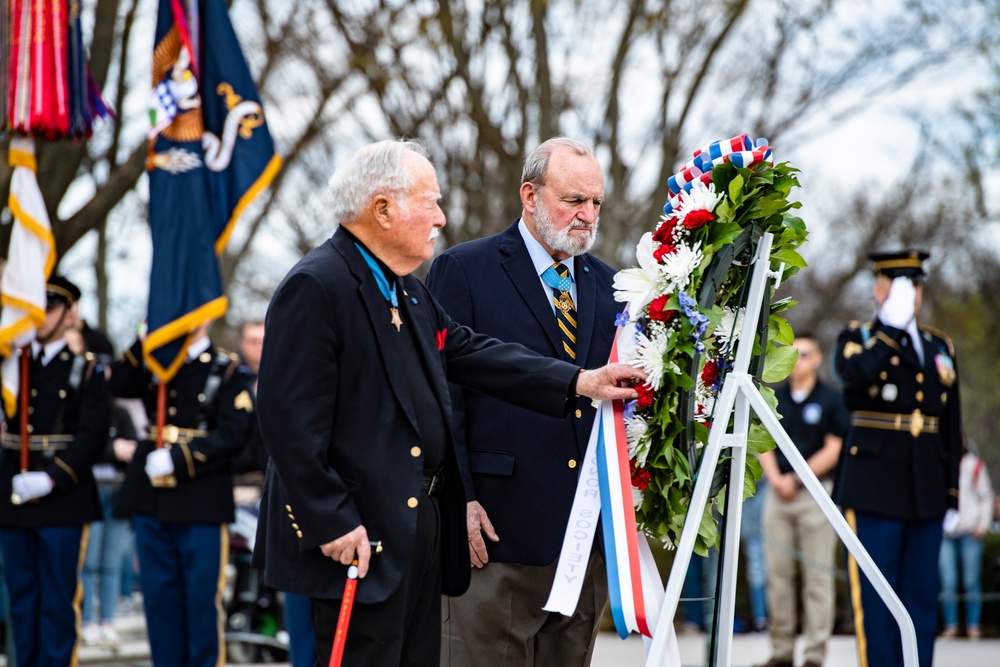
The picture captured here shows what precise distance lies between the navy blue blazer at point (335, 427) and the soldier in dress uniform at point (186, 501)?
3.36m

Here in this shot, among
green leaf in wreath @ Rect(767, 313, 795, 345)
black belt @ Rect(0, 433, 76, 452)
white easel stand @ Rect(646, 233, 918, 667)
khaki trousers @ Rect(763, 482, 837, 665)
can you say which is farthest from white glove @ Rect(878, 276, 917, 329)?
black belt @ Rect(0, 433, 76, 452)

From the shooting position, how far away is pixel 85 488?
707 centimetres

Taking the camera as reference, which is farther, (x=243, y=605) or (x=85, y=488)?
(x=243, y=605)

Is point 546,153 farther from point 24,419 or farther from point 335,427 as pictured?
point 24,419

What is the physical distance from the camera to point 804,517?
9.12m

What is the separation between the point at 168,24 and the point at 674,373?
209 inches

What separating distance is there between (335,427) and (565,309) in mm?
1292

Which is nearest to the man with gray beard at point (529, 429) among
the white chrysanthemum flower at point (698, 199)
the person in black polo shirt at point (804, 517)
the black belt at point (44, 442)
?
the white chrysanthemum flower at point (698, 199)

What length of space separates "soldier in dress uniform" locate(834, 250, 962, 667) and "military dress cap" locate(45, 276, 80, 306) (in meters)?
4.44

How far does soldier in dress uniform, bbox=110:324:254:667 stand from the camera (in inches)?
269

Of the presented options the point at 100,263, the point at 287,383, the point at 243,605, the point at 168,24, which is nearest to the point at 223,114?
the point at 168,24

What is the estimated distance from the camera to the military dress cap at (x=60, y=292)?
7258mm

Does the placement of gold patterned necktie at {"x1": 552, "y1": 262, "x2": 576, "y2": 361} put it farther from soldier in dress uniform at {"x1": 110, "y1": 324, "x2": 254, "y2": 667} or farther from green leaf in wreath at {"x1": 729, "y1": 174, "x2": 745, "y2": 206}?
soldier in dress uniform at {"x1": 110, "y1": 324, "x2": 254, "y2": 667}

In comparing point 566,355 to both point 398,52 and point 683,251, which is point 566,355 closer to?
point 683,251
